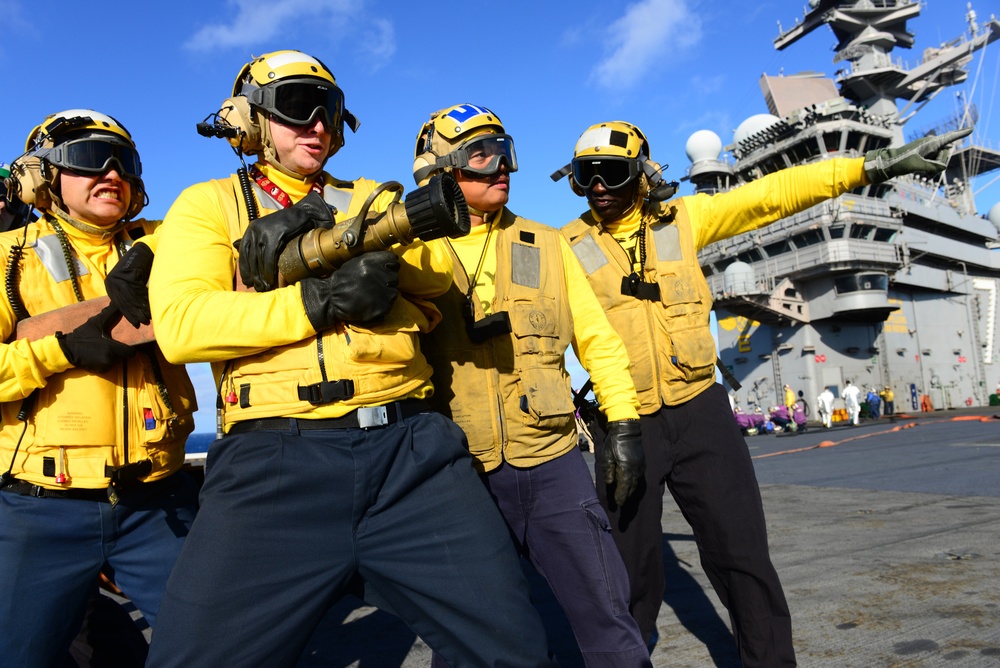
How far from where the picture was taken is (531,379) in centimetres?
291

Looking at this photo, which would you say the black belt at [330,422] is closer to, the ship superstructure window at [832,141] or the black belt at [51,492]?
the black belt at [51,492]

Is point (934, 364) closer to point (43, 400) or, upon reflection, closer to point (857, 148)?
point (857, 148)

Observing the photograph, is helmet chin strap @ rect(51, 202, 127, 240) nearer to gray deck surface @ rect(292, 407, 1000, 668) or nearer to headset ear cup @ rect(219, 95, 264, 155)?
headset ear cup @ rect(219, 95, 264, 155)

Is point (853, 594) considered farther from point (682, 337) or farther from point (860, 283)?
point (860, 283)

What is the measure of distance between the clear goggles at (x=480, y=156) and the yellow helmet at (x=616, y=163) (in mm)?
741

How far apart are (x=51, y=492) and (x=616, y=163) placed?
304cm

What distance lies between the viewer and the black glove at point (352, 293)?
1879 millimetres

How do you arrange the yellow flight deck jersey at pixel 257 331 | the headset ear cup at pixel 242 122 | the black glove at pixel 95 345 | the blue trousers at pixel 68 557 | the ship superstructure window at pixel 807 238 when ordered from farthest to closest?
the ship superstructure window at pixel 807 238 → the black glove at pixel 95 345 → the blue trousers at pixel 68 557 → the headset ear cup at pixel 242 122 → the yellow flight deck jersey at pixel 257 331

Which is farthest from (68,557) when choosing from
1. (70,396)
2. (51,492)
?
(70,396)

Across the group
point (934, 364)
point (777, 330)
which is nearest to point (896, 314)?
A: point (934, 364)

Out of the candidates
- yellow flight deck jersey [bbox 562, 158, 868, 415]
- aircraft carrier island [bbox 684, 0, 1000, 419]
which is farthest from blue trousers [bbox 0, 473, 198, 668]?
aircraft carrier island [bbox 684, 0, 1000, 419]

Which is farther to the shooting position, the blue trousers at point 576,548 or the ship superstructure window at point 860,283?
the ship superstructure window at point 860,283

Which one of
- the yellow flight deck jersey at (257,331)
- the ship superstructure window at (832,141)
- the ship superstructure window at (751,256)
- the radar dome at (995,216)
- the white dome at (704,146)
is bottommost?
the yellow flight deck jersey at (257,331)

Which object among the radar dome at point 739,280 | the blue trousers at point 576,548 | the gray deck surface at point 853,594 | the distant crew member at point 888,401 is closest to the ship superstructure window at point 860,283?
the radar dome at point 739,280
